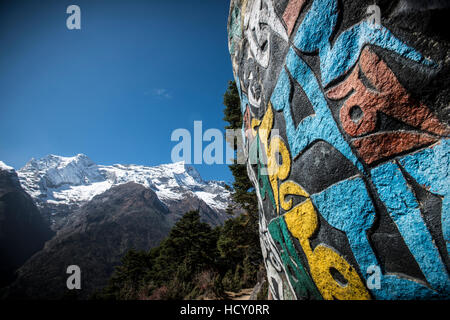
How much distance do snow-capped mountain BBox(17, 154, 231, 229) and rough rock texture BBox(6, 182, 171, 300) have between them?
28.6m

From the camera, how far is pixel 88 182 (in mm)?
177750

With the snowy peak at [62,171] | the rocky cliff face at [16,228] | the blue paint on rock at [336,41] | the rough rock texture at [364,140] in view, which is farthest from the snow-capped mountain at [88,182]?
the blue paint on rock at [336,41]

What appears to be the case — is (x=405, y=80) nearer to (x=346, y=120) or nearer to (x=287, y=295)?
(x=346, y=120)

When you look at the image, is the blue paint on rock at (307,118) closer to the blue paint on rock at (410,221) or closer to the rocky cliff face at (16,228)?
the blue paint on rock at (410,221)

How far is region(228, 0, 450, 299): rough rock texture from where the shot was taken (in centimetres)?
106

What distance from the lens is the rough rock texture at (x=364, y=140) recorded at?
41.8 inches

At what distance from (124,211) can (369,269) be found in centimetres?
12119

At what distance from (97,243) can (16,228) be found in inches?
1595

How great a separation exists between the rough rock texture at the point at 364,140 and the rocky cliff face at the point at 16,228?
95.8m

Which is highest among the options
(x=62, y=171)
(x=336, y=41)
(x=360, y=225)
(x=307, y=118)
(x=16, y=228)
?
(x=62, y=171)

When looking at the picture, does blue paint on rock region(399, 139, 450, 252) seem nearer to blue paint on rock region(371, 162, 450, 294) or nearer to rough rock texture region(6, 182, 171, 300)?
blue paint on rock region(371, 162, 450, 294)

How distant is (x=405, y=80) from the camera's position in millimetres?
1118

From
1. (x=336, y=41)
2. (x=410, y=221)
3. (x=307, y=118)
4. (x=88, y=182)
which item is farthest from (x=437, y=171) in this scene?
(x=88, y=182)

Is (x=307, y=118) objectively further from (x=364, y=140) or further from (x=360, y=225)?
(x=360, y=225)
